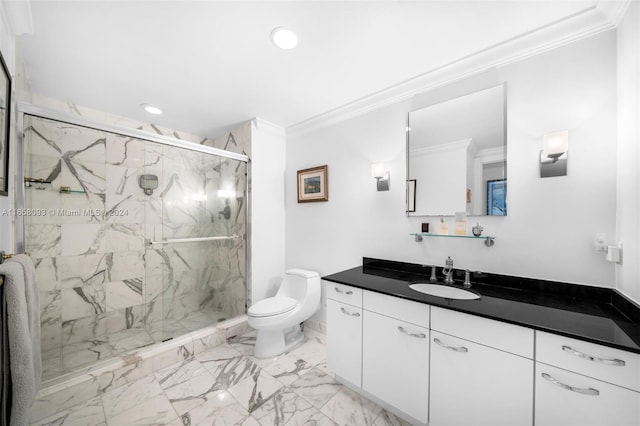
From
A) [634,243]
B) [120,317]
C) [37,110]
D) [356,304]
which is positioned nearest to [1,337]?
[37,110]

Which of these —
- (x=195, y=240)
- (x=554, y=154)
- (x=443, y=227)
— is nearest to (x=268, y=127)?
(x=195, y=240)

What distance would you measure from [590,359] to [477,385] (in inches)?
18.2

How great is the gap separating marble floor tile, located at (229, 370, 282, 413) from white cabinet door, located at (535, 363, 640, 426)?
5.07 ft

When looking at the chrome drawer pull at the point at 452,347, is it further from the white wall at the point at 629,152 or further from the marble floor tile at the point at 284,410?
the marble floor tile at the point at 284,410

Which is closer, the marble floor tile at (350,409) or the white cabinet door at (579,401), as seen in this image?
the white cabinet door at (579,401)

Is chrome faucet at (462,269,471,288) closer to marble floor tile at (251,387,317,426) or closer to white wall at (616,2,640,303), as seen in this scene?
white wall at (616,2,640,303)

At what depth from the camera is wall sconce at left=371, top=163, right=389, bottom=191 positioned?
2.12m

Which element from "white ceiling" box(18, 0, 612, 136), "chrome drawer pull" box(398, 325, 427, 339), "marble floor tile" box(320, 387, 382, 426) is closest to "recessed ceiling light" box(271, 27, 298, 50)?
"white ceiling" box(18, 0, 612, 136)

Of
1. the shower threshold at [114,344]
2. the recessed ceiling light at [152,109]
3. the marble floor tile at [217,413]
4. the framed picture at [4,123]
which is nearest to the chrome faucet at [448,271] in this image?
the marble floor tile at [217,413]

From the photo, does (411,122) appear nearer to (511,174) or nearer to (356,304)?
(511,174)

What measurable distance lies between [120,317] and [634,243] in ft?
12.6

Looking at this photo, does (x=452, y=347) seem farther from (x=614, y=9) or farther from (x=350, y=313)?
(x=614, y=9)

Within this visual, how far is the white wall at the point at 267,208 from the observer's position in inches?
106

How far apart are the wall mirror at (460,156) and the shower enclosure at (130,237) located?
181 cm
